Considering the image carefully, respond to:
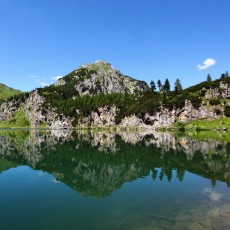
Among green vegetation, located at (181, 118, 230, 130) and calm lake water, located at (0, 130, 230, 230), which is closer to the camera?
calm lake water, located at (0, 130, 230, 230)

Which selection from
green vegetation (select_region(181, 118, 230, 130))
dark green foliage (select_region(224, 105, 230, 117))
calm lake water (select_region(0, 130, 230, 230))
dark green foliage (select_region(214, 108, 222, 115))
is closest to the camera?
calm lake water (select_region(0, 130, 230, 230))

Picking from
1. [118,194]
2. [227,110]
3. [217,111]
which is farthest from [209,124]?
[118,194]

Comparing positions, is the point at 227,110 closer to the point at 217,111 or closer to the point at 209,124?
the point at 217,111

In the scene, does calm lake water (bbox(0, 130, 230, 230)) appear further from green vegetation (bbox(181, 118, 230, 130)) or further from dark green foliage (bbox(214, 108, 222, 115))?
dark green foliage (bbox(214, 108, 222, 115))

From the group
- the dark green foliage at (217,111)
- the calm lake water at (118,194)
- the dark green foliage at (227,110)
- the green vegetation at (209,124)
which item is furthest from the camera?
the dark green foliage at (217,111)

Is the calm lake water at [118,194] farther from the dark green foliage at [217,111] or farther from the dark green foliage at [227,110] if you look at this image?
the dark green foliage at [217,111]

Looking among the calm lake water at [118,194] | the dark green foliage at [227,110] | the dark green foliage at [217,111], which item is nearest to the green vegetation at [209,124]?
the dark green foliage at [227,110]

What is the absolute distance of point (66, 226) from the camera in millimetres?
19984

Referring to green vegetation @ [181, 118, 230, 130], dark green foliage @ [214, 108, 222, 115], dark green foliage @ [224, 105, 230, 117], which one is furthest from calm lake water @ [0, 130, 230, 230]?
dark green foliage @ [214, 108, 222, 115]

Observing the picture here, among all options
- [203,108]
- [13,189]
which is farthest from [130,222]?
[203,108]

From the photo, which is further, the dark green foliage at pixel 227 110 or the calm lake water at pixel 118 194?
the dark green foliage at pixel 227 110

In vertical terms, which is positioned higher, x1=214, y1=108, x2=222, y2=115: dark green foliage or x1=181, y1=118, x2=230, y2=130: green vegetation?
x1=214, y1=108, x2=222, y2=115: dark green foliage

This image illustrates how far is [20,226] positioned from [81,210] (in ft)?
18.7

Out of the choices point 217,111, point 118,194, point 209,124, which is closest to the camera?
point 118,194
